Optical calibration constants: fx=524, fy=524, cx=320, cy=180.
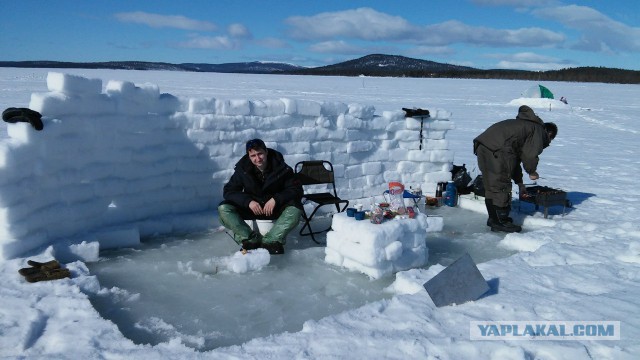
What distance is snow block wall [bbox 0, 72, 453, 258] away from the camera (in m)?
4.11

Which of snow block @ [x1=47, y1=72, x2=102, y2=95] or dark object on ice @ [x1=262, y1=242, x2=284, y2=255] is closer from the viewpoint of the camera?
snow block @ [x1=47, y1=72, x2=102, y2=95]

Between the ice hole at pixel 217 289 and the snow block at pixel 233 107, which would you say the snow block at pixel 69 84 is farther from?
the ice hole at pixel 217 289

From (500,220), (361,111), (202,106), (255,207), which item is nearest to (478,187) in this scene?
(500,220)

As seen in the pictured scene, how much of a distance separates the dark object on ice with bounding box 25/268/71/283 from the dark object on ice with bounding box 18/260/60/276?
28 millimetres

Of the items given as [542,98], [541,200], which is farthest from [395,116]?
[542,98]

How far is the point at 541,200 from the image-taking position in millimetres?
5695

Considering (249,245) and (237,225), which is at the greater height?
(237,225)

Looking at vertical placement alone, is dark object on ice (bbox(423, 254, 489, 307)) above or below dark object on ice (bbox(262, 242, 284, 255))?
above

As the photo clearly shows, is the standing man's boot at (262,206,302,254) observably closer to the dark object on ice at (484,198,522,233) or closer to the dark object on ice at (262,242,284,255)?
the dark object on ice at (262,242,284,255)

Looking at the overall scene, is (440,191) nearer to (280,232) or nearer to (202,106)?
(280,232)

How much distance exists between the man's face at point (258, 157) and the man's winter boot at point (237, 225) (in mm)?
447

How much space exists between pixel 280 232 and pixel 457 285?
168 cm

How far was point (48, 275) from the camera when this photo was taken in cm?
355

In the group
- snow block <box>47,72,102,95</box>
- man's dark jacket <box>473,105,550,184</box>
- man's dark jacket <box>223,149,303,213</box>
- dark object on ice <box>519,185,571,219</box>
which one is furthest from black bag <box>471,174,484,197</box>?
snow block <box>47,72,102,95</box>
